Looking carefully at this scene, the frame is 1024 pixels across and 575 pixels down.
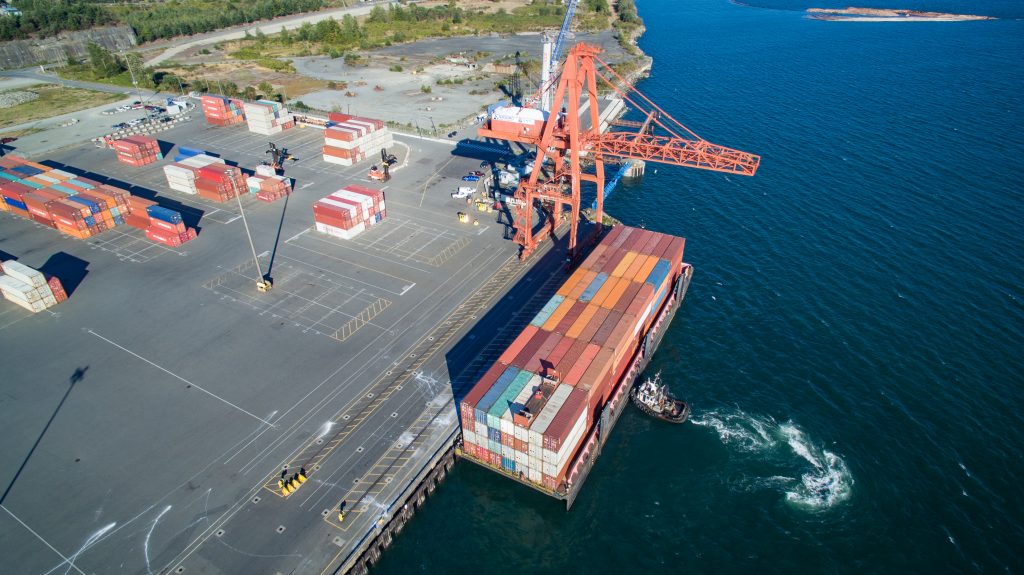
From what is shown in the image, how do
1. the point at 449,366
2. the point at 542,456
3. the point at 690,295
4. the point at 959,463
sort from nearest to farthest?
1. the point at 542,456
2. the point at 959,463
3. the point at 449,366
4. the point at 690,295

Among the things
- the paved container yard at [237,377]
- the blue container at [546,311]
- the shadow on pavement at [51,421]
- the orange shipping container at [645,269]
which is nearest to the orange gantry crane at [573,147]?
the paved container yard at [237,377]

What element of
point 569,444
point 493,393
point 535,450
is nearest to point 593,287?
point 493,393

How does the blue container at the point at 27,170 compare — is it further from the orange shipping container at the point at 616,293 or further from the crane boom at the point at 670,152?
the orange shipping container at the point at 616,293

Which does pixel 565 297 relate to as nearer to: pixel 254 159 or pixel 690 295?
pixel 690 295

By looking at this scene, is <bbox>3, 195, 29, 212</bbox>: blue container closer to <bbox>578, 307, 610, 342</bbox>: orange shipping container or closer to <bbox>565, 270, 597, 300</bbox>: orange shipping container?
<bbox>565, 270, 597, 300</bbox>: orange shipping container

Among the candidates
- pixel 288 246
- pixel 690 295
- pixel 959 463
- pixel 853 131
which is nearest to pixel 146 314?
pixel 288 246

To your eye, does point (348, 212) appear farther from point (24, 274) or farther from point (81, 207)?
point (81, 207)
